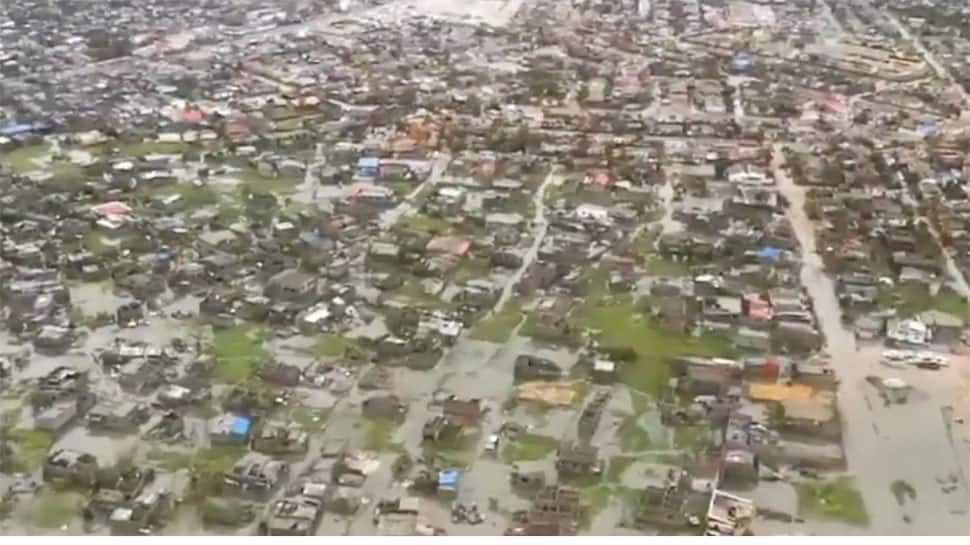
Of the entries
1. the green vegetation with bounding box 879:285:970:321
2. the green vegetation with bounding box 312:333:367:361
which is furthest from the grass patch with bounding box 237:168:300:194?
the green vegetation with bounding box 879:285:970:321

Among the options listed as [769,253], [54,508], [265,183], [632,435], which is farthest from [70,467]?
[769,253]

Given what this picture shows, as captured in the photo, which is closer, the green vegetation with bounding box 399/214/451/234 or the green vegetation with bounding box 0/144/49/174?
the green vegetation with bounding box 399/214/451/234

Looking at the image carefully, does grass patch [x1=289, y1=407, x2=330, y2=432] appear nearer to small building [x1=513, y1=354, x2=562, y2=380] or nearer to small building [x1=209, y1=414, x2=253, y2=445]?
small building [x1=209, y1=414, x2=253, y2=445]

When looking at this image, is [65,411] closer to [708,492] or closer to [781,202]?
[708,492]

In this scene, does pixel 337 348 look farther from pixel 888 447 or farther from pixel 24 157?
pixel 24 157

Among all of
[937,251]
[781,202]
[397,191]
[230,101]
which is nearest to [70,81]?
[230,101]

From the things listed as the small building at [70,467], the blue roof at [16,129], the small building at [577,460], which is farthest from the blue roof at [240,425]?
the blue roof at [16,129]
